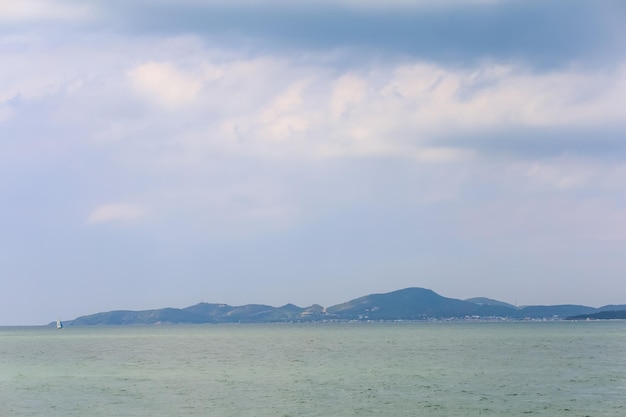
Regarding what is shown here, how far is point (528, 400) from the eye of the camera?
56.8 m

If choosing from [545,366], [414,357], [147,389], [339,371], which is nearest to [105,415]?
[147,389]

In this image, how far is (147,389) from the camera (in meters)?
66.1

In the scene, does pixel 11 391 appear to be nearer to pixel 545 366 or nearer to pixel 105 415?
pixel 105 415

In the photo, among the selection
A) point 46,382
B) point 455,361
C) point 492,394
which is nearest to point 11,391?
point 46,382

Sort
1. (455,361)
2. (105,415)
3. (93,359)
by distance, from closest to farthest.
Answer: (105,415) → (455,361) → (93,359)

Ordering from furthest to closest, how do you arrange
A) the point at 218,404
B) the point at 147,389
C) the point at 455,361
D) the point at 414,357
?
the point at 414,357 < the point at 455,361 < the point at 147,389 < the point at 218,404

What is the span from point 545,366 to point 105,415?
53.7 m

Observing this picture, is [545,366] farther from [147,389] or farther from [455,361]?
[147,389]

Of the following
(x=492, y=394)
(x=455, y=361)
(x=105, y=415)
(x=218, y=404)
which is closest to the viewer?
(x=105, y=415)

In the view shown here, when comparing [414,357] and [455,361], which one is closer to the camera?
[455,361]

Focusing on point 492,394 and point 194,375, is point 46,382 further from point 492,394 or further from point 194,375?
point 492,394

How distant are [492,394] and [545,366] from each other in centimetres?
3071

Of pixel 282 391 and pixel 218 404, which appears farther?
pixel 282 391

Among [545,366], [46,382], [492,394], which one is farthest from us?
[545,366]
